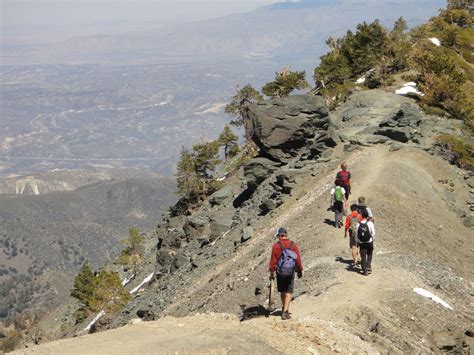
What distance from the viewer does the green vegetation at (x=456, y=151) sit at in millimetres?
37406

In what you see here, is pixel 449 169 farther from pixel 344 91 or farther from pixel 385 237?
pixel 344 91

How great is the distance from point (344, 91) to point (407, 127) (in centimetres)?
2457

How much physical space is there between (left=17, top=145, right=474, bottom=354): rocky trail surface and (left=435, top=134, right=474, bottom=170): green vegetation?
1.18 metres

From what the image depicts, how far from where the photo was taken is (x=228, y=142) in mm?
80312

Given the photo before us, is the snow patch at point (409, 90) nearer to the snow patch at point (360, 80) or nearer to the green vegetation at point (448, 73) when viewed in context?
the green vegetation at point (448, 73)

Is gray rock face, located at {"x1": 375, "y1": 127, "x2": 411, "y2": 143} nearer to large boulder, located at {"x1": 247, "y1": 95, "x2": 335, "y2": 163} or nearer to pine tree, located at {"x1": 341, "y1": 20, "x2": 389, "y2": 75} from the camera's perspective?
large boulder, located at {"x1": 247, "y1": 95, "x2": 335, "y2": 163}

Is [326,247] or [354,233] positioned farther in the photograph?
[326,247]

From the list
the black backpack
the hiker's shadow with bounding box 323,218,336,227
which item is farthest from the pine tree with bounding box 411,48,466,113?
the black backpack

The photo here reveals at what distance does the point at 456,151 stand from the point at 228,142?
151 feet

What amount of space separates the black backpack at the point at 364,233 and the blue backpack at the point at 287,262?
4589 mm

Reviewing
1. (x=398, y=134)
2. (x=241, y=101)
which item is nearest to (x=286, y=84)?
(x=241, y=101)

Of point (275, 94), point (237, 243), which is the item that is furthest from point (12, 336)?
point (237, 243)

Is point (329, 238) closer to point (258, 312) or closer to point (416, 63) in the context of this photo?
point (258, 312)

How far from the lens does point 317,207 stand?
2977 centimetres
